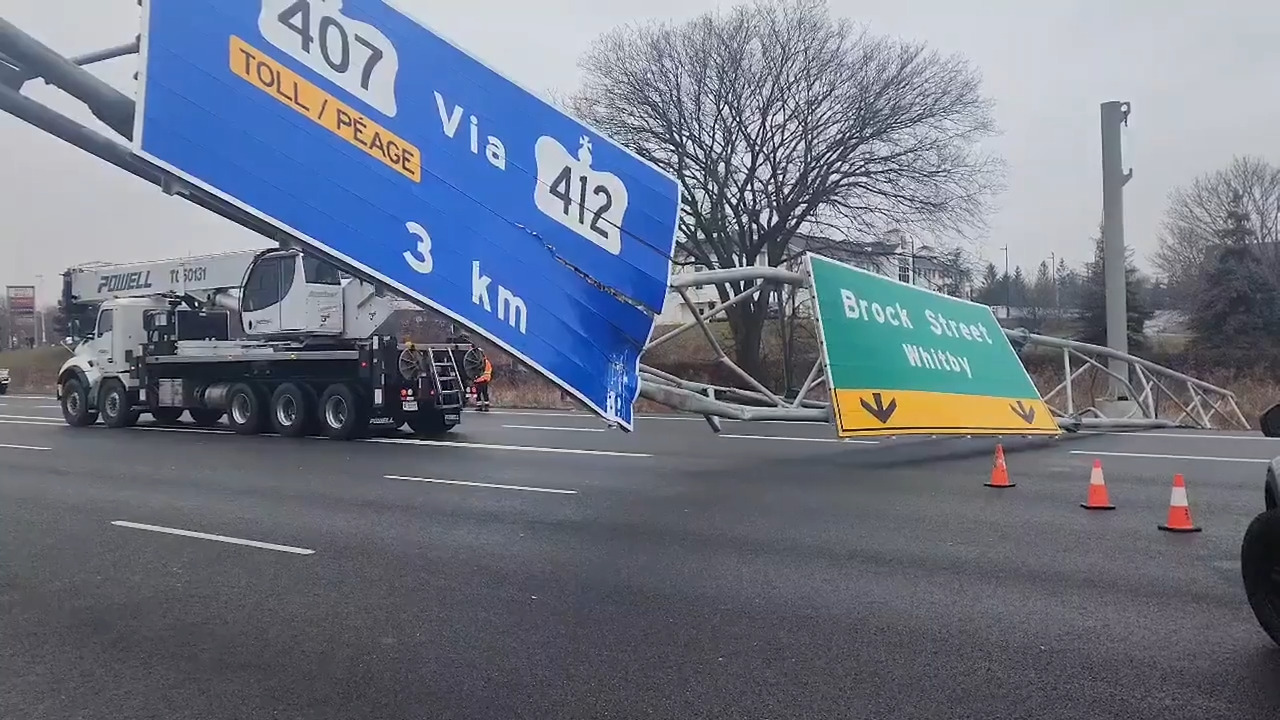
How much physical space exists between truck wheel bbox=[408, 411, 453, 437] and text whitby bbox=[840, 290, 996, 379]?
917cm

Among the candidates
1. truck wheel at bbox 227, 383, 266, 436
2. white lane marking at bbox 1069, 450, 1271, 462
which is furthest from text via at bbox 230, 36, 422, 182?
truck wheel at bbox 227, 383, 266, 436

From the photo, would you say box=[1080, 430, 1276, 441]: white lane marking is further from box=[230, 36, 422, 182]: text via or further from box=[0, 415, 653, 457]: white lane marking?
box=[230, 36, 422, 182]: text via

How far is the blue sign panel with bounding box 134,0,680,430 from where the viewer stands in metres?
8.59

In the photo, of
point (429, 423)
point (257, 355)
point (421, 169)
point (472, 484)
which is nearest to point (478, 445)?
point (429, 423)

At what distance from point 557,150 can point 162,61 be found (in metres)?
3.64

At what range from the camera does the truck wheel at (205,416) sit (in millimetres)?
22828

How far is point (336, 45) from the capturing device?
921 centimetres

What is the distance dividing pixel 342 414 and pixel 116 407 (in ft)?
24.1

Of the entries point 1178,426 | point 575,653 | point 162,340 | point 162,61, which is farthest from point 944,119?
point 575,653

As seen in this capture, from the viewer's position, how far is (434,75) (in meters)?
9.86

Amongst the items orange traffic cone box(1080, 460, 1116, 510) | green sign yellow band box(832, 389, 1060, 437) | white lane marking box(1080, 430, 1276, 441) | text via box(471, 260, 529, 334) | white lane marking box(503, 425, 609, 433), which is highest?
text via box(471, 260, 529, 334)

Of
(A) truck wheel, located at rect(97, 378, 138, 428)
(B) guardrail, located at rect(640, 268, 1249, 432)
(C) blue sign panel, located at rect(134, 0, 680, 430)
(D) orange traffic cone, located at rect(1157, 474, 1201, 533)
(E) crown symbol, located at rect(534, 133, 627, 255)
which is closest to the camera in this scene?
(C) blue sign panel, located at rect(134, 0, 680, 430)

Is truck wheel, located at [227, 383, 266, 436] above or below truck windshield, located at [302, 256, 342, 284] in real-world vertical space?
below

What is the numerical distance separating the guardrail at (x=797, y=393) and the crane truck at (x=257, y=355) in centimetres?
510
